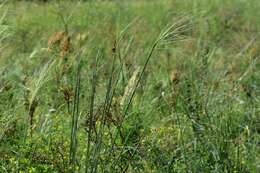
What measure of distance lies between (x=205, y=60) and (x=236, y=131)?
0.75 meters

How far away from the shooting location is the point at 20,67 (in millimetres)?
4539

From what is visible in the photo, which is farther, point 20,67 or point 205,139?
point 20,67

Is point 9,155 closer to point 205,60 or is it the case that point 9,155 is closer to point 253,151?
point 253,151

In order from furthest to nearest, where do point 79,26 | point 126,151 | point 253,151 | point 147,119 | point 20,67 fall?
point 79,26
point 20,67
point 147,119
point 253,151
point 126,151

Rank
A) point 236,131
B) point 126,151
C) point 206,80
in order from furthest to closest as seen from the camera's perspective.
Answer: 1. point 206,80
2. point 236,131
3. point 126,151

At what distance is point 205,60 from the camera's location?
4129 millimetres

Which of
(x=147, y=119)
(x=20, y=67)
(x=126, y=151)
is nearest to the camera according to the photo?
(x=126, y=151)

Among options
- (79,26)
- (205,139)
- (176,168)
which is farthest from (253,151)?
(79,26)

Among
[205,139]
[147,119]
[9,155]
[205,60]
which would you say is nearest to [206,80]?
[205,60]

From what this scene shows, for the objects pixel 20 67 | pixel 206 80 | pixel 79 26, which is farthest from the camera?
pixel 79 26

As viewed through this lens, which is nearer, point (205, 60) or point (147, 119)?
point (147, 119)

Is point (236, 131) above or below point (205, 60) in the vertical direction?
below

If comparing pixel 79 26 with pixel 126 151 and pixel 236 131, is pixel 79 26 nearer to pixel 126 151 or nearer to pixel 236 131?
pixel 236 131

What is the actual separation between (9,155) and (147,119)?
81cm
